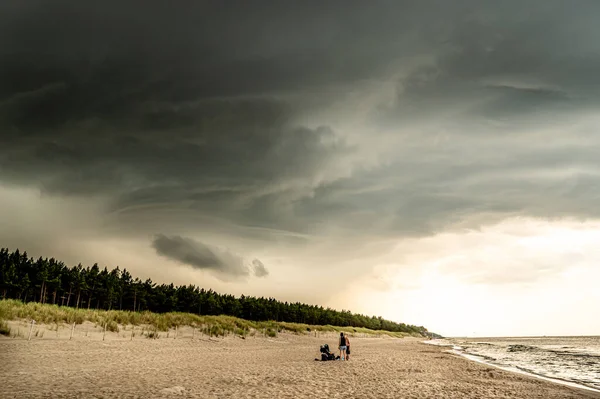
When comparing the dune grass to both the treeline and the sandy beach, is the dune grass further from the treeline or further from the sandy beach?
the treeline

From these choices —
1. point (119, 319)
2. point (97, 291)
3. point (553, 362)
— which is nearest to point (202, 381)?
point (119, 319)

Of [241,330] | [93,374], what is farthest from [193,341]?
[93,374]

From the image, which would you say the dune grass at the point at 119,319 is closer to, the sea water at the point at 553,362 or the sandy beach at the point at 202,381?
the sandy beach at the point at 202,381

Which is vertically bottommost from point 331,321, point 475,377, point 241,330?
point 331,321

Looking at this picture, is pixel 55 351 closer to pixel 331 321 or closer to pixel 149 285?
pixel 149 285

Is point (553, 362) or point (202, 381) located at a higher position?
point (202, 381)

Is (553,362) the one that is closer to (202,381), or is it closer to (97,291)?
(202,381)

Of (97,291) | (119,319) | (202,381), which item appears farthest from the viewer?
(97,291)

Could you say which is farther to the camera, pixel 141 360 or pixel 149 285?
pixel 149 285

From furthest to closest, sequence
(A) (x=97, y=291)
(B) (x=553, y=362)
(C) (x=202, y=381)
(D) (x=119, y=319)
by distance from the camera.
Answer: (A) (x=97, y=291)
(D) (x=119, y=319)
(B) (x=553, y=362)
(C) (x=202, y=381)

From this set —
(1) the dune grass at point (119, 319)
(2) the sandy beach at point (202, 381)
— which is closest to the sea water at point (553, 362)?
(2) the sandy beach at point (202, 381)

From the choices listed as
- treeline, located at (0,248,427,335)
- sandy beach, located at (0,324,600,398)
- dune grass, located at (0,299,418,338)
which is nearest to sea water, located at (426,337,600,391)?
sandy beach, located at (0,324,600,398)

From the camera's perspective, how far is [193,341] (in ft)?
141

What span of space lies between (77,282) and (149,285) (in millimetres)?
24738
